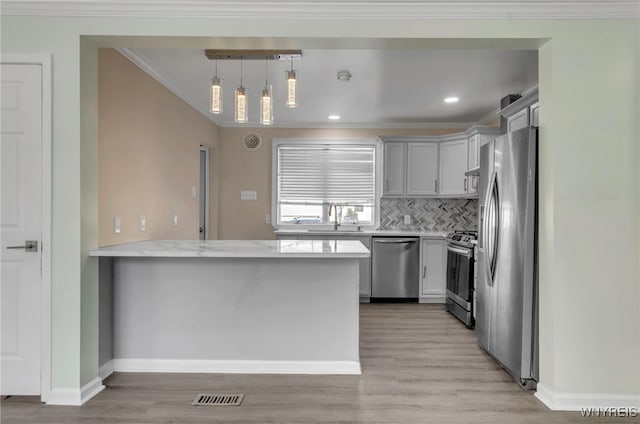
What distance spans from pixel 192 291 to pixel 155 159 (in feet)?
5.00

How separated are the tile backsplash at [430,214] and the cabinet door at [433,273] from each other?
2.22 feet

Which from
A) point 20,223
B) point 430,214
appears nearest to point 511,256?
point 430,214

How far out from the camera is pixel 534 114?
3.01 m

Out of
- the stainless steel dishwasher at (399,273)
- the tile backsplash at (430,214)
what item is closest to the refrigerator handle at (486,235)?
the stainless steel dishwasher at (399,273)

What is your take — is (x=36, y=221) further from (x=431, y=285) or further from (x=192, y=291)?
(x=431, y=285)

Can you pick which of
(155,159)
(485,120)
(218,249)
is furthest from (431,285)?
(155,159)

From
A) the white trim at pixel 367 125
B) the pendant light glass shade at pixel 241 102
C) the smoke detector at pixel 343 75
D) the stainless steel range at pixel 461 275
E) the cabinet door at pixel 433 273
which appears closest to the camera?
the pendant light glass shade at pixel 241 102

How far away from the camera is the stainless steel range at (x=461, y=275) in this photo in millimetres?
4012

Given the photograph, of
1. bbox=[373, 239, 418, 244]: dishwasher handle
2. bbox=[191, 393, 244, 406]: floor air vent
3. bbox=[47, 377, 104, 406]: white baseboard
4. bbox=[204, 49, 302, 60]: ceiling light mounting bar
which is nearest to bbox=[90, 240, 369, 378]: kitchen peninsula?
bbox=[191, 393, 244, 406]: floor air vent

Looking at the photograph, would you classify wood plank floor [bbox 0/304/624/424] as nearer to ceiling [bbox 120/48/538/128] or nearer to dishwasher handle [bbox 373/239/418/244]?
dishwasher handle [bbox 373/239/418/244]

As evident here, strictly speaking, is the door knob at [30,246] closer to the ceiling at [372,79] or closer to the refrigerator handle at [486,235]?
the ceiling at [372,79]

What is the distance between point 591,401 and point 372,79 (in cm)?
315

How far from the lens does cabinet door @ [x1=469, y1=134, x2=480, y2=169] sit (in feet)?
15.6

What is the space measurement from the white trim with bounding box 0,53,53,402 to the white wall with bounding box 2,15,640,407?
0.12 feet
